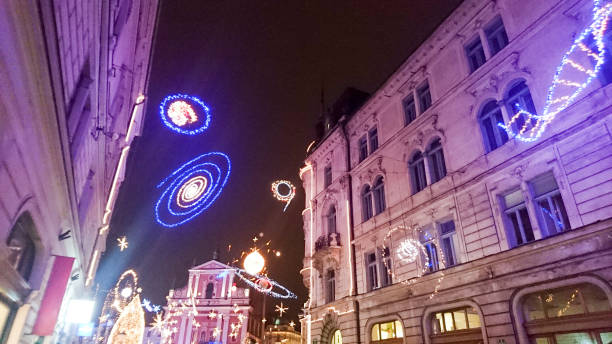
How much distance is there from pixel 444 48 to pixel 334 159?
1044 centimetres

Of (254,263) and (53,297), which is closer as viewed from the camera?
(53,297)

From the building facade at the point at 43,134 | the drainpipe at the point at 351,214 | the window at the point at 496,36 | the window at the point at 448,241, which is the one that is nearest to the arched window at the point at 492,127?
the window at the point at 496,36

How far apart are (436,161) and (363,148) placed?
6.62m

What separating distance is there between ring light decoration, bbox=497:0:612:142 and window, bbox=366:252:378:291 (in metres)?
9.62

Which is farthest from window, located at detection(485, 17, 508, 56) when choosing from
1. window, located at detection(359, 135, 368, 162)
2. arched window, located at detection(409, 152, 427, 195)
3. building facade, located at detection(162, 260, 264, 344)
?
building facade, located at detection(162, 260, 264, 344)

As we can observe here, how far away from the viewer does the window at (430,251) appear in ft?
48.3

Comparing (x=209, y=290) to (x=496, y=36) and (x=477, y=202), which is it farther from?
(x=496, y=36)

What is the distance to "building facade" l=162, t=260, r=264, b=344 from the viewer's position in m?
52.8

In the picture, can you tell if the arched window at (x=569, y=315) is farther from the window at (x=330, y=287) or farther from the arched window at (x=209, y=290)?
the arched window at (x=209, y=290)

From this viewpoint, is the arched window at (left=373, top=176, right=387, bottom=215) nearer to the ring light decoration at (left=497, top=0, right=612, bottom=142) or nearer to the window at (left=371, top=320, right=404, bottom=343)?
the window at (left=371, top=320, right=404, bottom=343)

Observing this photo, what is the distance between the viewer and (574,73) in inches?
432

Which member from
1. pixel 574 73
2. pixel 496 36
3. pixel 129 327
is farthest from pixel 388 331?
pixel 129 327

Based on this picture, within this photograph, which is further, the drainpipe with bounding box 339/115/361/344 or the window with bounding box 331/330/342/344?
the window with bounding box 331/330/342/344

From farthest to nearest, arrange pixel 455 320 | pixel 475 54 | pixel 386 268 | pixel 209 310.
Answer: pixel 209 310
pixel 386 268
pixel 475 54
pixel 455 320
